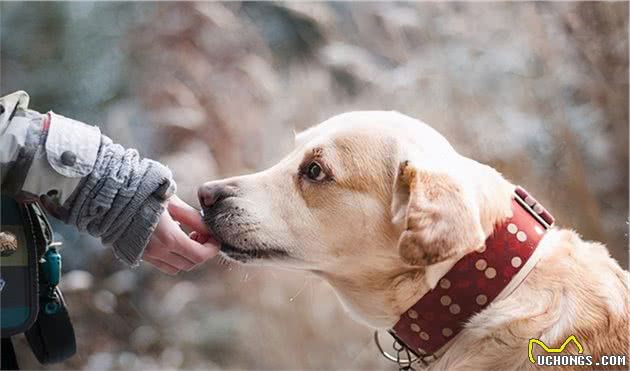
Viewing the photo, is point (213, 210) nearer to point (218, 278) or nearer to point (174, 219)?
point (174, 219)

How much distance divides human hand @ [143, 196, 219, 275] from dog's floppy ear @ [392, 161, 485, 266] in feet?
1.25

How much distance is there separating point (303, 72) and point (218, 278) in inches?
23.9

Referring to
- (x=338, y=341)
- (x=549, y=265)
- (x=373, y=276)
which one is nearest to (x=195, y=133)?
(x=338, y=341)

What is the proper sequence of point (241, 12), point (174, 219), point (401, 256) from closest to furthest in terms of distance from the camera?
1. point (401, 256)
2. point (174, 219)
3. point (241, 12)

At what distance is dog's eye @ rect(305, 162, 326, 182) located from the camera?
1218mm

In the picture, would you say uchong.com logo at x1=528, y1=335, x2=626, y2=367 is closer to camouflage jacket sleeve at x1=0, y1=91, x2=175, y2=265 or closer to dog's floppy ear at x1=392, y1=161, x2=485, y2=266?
dog's floppy ear at x1=392, y1=161, x2=485, y2=266

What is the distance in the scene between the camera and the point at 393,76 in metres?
1.86

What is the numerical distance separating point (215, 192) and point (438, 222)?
412 mm

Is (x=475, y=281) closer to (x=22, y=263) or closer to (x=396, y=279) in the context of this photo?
(x=396, y=279)

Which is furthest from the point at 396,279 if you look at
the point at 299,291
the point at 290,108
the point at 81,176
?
the point at 290,108

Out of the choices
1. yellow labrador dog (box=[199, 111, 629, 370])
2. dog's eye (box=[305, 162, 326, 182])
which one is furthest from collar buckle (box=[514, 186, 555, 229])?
dog's eye (box=[305, 162, 326, 182])

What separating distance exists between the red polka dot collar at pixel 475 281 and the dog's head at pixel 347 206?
0.04 metres

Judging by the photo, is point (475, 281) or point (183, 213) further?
point (183, 213)

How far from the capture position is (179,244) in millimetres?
1225
